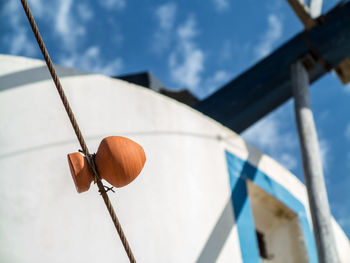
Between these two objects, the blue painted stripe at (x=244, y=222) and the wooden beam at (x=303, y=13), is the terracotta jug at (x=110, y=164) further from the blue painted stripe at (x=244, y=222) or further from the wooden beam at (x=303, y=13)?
the wooden beam at (x=303, y=13)

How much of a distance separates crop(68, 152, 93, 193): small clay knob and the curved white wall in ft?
6.28

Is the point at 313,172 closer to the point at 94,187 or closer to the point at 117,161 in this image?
the point at 94,187

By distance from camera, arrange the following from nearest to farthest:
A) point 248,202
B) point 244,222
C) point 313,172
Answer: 1. point 313,172
2. point 244,222
3. point 248,202

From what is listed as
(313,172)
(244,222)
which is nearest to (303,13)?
(313,172)

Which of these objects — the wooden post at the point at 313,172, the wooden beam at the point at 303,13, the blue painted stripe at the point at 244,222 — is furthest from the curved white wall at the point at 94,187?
the wooden beam at the point at 303,13

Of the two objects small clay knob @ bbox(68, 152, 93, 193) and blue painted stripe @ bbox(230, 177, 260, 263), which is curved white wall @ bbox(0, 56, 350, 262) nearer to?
blue painted stripe @ bbox(230, 177, 260, 263)

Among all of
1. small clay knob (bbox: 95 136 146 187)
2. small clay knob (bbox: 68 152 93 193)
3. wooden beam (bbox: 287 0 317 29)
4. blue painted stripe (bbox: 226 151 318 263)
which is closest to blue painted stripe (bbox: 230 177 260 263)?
blue painted stripe (bbox: 226 151 318 263)

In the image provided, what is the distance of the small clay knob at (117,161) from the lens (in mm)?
3240

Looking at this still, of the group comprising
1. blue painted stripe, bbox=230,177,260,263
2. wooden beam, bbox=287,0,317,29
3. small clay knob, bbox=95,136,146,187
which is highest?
wooden beam, bbox=287,0,317,29

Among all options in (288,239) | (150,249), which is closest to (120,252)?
(150,249)

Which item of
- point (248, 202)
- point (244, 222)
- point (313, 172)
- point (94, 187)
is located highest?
point (94, 187)

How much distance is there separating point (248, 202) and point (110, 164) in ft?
13.4

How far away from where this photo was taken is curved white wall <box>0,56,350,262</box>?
4.99m

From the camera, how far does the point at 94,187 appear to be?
541cm
